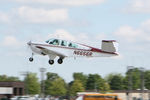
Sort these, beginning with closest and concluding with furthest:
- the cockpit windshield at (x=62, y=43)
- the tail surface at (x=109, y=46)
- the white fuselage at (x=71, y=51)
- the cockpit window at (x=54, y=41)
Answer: the tail surface at (x=109, y=46), the white fuselage at (x=71, y=51), the cockpit windshield at (x=62, y=43), the cockpit window at (x=54, y=41)

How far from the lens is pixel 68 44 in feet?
176

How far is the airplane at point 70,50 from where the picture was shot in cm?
5353

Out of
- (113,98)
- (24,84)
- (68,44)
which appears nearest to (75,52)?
(68,44)

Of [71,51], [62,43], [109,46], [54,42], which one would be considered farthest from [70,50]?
[109,46]

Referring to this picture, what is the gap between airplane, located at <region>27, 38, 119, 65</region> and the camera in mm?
53531

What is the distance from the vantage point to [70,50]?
53.8m

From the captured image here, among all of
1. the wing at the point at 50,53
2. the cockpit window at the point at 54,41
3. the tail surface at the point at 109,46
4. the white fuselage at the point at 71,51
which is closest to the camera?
the tail surface at the point at 109,46

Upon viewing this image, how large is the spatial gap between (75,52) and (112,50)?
438 centimetres

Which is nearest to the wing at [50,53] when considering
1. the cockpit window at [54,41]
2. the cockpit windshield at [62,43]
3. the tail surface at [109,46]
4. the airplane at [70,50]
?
the airplane at [70,50]

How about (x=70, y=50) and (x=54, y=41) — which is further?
(x=54, y=41)

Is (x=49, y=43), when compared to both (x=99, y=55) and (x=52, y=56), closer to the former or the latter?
(x=52, y=56)

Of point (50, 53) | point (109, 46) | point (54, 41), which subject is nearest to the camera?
point (109, 46)

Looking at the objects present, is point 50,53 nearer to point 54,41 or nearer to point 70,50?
point 54,41

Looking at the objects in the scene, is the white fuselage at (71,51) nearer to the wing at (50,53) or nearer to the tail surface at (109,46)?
the wing at (50,53)
